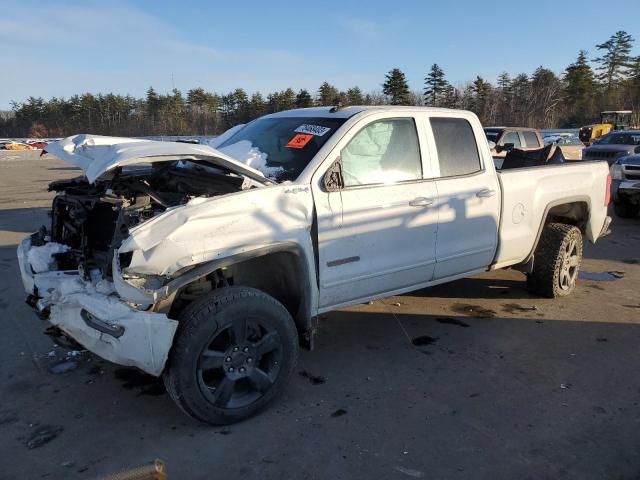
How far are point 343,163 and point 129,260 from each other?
5.48 feet

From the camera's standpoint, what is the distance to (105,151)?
3.39 m

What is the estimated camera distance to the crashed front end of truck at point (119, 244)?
2871 millimetres

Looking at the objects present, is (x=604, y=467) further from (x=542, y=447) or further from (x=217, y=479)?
(x=217, y=479)

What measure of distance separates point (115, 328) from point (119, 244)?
500 millimetres

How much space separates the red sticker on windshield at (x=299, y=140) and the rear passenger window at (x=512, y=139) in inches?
428

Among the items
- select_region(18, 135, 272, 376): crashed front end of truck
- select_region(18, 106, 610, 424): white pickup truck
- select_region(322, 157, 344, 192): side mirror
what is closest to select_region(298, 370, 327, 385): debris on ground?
select_region(18, 106, 610, 424): white pickup truck

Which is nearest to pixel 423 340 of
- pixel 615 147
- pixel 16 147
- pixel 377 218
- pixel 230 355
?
pixel 377 218

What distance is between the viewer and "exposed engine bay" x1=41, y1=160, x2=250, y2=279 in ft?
10.9

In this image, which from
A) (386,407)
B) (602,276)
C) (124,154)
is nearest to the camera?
(124,154)

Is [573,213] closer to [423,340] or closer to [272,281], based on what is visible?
[423,340]

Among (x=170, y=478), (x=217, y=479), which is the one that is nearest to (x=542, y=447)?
(x=217, y=479)

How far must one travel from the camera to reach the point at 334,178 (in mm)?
3658

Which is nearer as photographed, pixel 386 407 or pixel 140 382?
pixel 386 407

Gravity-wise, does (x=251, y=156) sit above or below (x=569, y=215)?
above
